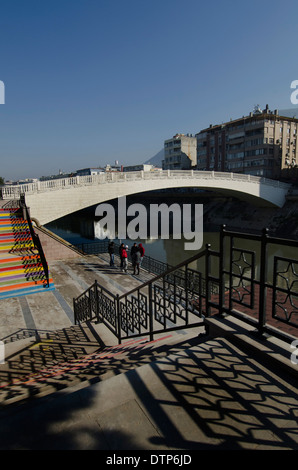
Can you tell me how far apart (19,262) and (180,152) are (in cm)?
6749

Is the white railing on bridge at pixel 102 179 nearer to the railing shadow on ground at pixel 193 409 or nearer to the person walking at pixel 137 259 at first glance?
the person walking at pixel 137 259

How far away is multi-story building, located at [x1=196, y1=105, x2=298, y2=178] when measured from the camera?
149ft

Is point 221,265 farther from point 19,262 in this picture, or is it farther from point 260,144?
point 260,144

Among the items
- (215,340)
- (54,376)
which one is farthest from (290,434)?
(54,376)

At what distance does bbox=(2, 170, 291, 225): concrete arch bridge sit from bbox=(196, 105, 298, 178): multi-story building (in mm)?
13311

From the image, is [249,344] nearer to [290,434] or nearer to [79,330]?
[290,434]

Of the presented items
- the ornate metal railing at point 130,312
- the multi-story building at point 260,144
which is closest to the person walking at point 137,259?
the ornate metal railing at point 130,312

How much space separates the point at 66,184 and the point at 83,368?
54.9 ft

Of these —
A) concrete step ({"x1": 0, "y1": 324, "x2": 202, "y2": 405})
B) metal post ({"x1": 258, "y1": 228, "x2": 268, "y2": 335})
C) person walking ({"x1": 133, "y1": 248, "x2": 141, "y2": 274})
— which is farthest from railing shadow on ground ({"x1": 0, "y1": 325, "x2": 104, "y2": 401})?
person walking ({"x1": 133, "y1": 248, "x2": 141, "y2": 274})

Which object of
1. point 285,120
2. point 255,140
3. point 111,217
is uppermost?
point 285,120

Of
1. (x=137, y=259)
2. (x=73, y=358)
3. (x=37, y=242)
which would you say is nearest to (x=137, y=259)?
(x=137, y=259)

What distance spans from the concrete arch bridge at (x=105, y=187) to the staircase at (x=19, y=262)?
142 inches

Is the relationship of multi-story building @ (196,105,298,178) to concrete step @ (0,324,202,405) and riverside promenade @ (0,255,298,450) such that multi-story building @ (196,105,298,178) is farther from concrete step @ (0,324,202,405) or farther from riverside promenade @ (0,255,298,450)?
riverside promenade @ (0,255,298,450)
